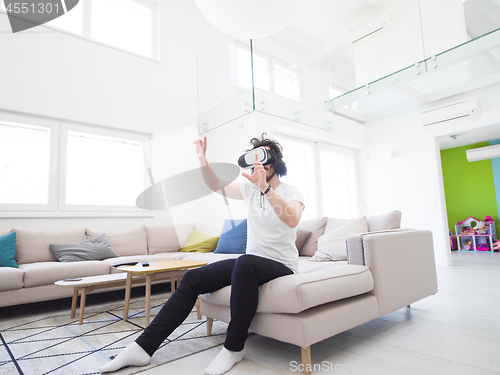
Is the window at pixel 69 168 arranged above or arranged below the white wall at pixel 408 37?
below

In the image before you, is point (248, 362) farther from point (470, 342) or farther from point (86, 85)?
point (86, 85)

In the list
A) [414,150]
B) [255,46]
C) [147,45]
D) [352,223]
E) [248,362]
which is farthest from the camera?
[414,150]

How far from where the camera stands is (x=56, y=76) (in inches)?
140

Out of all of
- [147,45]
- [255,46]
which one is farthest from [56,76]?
[255,46]

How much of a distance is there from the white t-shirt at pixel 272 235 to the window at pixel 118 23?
11.6 feet

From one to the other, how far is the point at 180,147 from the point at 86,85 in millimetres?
1342

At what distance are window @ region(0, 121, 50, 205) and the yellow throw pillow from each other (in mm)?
1573

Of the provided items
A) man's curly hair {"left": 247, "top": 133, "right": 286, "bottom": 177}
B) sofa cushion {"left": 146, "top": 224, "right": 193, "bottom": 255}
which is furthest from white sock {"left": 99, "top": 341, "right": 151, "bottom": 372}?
sofa cushion {"left": 146, "top": 224, "right": 193, "bottom": 255}

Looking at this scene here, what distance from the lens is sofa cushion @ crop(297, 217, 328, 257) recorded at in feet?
8.89

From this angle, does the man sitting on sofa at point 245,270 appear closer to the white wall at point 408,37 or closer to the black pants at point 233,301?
the black pants at point 233,301

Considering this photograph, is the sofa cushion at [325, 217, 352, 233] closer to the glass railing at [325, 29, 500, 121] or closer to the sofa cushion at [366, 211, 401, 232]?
the sofa cushion at [366, 211, 401, 232]

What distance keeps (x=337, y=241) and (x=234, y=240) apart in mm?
1231

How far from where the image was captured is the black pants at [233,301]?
4.39 feet

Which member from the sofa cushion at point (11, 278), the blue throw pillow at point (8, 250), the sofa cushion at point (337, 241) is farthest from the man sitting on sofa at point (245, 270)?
the blue throw pillow at point (8, 250)
